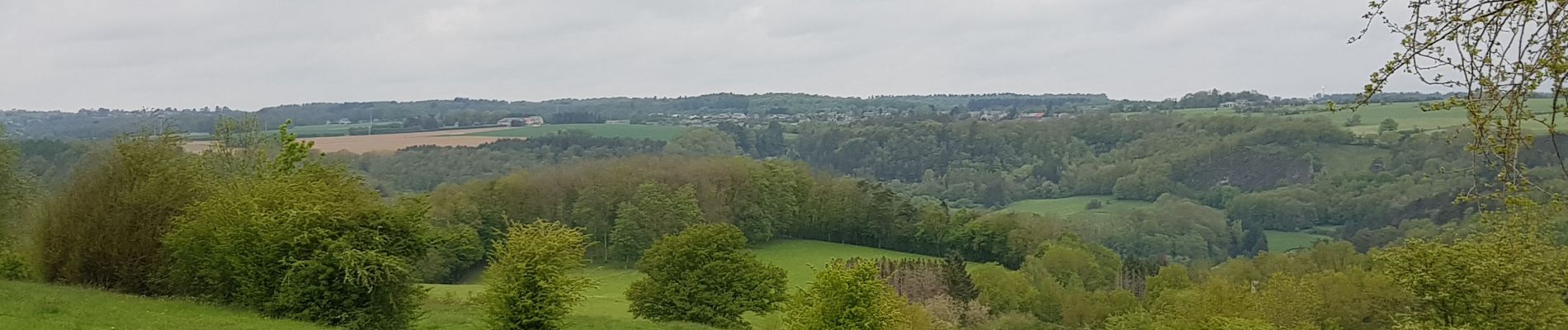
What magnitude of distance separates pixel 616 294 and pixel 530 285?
28.4 metres

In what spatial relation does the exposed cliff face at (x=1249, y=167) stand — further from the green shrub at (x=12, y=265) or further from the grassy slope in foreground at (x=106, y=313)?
the green shrub at (x=12, y=265)

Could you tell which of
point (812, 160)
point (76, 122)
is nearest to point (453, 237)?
point (76, 122)

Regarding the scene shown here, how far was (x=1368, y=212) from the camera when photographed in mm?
106312

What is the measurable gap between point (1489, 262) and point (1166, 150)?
13301 cm

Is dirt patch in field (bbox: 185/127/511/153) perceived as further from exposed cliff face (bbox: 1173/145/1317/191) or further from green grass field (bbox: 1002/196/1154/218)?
exposed cliff face (bbox: 1173/145/1317/191)

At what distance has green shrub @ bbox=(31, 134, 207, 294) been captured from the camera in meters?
25.9

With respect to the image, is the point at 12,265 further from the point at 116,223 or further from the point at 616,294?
the point at 616,294

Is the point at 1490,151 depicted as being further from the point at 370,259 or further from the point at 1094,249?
the point at 1094,249

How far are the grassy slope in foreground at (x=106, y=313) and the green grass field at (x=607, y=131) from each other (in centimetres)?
10479

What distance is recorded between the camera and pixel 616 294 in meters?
51.0

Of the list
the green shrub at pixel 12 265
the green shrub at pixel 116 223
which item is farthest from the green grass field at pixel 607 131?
the green shrub at pixel 116 223

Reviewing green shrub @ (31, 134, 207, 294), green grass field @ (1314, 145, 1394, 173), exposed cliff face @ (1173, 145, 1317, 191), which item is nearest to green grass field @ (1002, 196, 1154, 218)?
exposed cliff face @ (1173, 145, 1317, 191)

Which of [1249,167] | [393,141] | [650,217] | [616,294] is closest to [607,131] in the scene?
[393,141]

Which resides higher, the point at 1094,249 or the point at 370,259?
the point at 370,259
